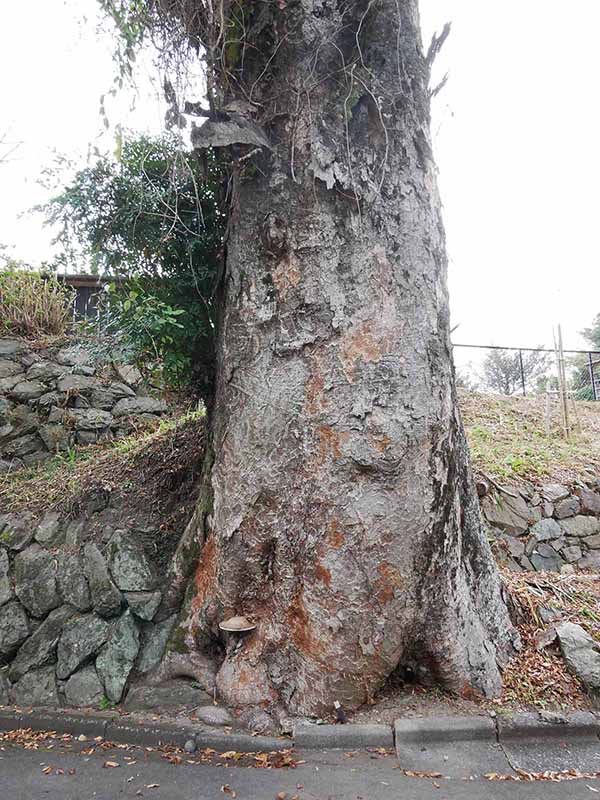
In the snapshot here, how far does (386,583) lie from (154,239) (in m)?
2.67

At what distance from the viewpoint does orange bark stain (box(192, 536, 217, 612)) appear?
325cm

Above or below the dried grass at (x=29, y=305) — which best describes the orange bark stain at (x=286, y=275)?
below

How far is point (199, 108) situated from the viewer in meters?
3.29

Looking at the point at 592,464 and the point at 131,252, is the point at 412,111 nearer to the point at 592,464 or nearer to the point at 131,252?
the point at 131,252

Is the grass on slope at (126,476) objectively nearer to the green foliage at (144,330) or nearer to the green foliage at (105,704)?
the green foliage at (144,330)

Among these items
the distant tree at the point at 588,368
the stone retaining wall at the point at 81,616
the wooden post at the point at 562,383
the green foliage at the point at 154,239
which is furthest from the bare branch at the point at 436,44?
the distant tree at the point at 588,368

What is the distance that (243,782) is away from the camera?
8.16ft

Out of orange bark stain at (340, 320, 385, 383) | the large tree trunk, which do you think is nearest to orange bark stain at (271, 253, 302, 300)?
the large tree trunk

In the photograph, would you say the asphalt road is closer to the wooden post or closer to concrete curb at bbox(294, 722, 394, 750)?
concrete curb at bbox(294, 722, 394, 750)

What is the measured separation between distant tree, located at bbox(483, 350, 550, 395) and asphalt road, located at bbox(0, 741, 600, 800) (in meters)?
16.5

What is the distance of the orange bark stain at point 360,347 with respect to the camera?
2.98m

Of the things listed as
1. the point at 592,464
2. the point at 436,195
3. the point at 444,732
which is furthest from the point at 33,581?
the point at 592,464

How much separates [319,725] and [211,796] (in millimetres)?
635

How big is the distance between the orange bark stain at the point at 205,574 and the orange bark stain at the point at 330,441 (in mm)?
917
